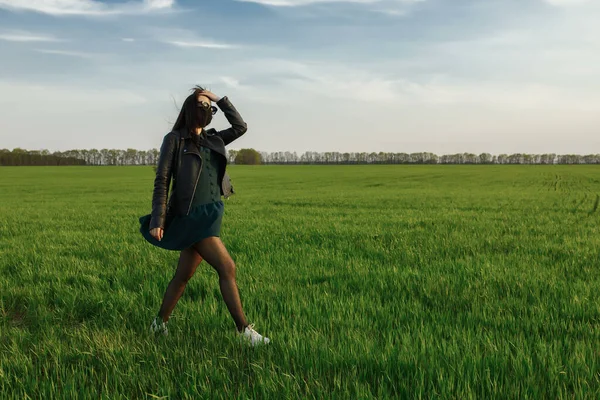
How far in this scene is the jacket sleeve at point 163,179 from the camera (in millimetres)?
3715

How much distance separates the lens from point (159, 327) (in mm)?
3924

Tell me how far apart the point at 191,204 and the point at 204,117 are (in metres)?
0.78

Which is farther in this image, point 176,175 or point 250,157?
point 250,157

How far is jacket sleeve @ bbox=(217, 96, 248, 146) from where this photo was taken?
4.20 m

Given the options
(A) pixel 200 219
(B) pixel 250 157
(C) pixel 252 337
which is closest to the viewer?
(C) pixel 252 337

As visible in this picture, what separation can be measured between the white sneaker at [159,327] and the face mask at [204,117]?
1.84 meters

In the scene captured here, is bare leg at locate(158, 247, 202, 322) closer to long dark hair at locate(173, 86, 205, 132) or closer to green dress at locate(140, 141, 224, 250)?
green dress at locate(140, 141, 224, 250)

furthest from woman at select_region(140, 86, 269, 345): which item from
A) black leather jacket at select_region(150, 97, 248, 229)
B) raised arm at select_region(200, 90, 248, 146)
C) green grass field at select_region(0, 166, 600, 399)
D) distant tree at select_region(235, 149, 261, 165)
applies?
distant tree at select_region(235, 149, 261, 165)

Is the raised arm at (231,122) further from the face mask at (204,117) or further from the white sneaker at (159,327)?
the white sneaker at (159,327)

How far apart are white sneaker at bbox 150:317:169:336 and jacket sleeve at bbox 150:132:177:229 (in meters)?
0.93

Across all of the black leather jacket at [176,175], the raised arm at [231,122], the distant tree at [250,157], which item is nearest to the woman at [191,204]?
the black leather jacket at [176,175]

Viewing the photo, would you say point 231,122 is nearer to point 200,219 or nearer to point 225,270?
point 200,219

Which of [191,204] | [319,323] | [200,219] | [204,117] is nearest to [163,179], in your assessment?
[191,204]

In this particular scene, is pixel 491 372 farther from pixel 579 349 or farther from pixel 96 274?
pixel 96 274
